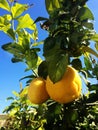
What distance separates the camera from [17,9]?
1.83m

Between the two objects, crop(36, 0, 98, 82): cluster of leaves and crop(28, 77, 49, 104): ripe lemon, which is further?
crop(28, 77, 49, 104): ripe lemon

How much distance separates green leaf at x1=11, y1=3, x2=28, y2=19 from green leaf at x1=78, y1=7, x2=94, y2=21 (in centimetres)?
56

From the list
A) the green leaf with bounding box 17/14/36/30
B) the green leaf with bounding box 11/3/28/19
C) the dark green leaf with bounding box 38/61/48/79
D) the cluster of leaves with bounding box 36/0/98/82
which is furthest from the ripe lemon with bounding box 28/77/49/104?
the green leaf with bounding box 11/3/28/19

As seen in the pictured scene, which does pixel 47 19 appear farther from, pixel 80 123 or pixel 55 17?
pixel 80 123

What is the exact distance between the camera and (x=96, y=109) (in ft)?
5.85

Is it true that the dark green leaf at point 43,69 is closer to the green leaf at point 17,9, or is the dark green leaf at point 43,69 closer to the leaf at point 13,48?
the leaf at point 13,48

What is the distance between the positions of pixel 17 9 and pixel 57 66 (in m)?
0.71

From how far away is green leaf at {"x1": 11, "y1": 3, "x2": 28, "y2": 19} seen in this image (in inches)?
71.7

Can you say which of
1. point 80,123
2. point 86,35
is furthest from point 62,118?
point 86,35

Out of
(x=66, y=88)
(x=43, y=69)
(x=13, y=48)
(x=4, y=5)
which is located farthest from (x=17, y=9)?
(x=66, y=88)

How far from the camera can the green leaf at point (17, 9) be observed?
1821 mm

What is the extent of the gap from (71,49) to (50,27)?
0.15m

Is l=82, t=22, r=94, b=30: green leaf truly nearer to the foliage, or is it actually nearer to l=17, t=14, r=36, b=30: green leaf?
the foliage

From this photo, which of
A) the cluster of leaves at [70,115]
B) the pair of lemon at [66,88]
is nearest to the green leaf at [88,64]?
the cluster of leaves at [70,115]
